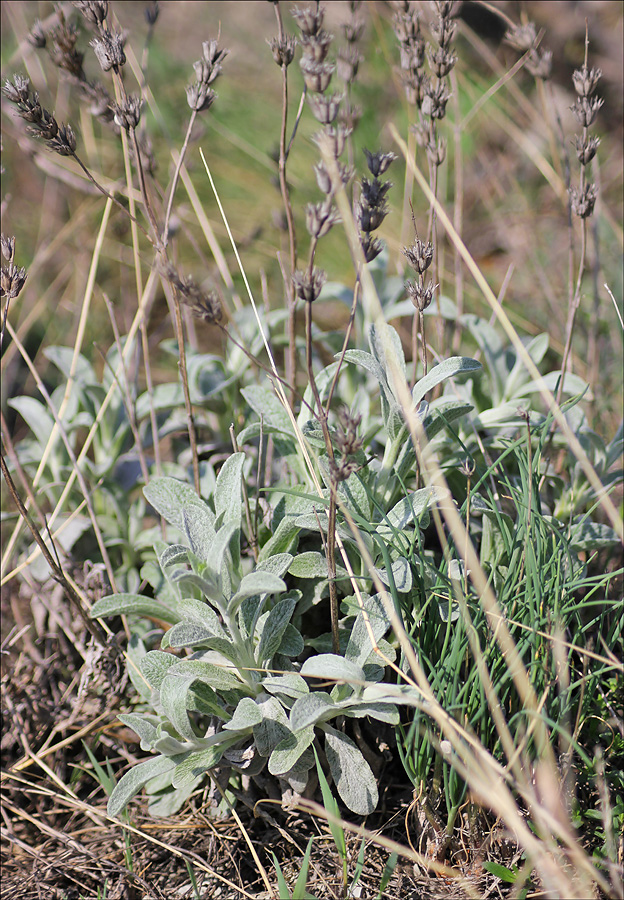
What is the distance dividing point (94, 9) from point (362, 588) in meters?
0.96

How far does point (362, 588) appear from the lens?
3.83ft

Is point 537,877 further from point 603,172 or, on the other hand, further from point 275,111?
point 275,111

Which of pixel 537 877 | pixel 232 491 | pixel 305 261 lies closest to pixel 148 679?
pixel 232 491

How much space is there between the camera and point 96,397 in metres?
1.53

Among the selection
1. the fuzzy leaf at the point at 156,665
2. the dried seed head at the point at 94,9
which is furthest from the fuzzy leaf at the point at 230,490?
the dried seed head at the point at 94,9

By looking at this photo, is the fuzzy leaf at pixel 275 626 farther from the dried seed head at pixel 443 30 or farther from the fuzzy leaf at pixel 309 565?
the dried seed head at pixel 443 30

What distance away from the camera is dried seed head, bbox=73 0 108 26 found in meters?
1.03

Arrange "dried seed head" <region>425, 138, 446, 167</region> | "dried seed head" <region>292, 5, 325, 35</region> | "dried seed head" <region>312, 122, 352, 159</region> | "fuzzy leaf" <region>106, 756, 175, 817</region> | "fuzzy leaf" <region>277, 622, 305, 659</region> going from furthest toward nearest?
"dried seed head" <region>425, 138, 446, 167</region> → "fuzzy leaf" <region>277, 622, 305, 659</region> → "fuzzy leaf" <region>106, 756, 175, 817</region> → "dried seed head" <region>292, 5, 325, 35</region> → "dried seed head" <region>312, 122, 352, 159</region>

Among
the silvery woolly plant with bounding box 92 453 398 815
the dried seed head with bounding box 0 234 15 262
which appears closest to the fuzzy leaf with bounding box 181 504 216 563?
the silvery woolly plant with bounding box 92 453 398 815

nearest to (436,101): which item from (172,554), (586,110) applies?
(586,110)

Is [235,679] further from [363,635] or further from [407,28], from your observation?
[407,28]

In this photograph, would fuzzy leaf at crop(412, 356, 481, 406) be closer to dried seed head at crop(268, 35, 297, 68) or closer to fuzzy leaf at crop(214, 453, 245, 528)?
fuzzy leaf at crop(214, 453, 245, 528)

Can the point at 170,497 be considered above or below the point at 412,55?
below

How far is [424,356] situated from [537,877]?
0.76 m
